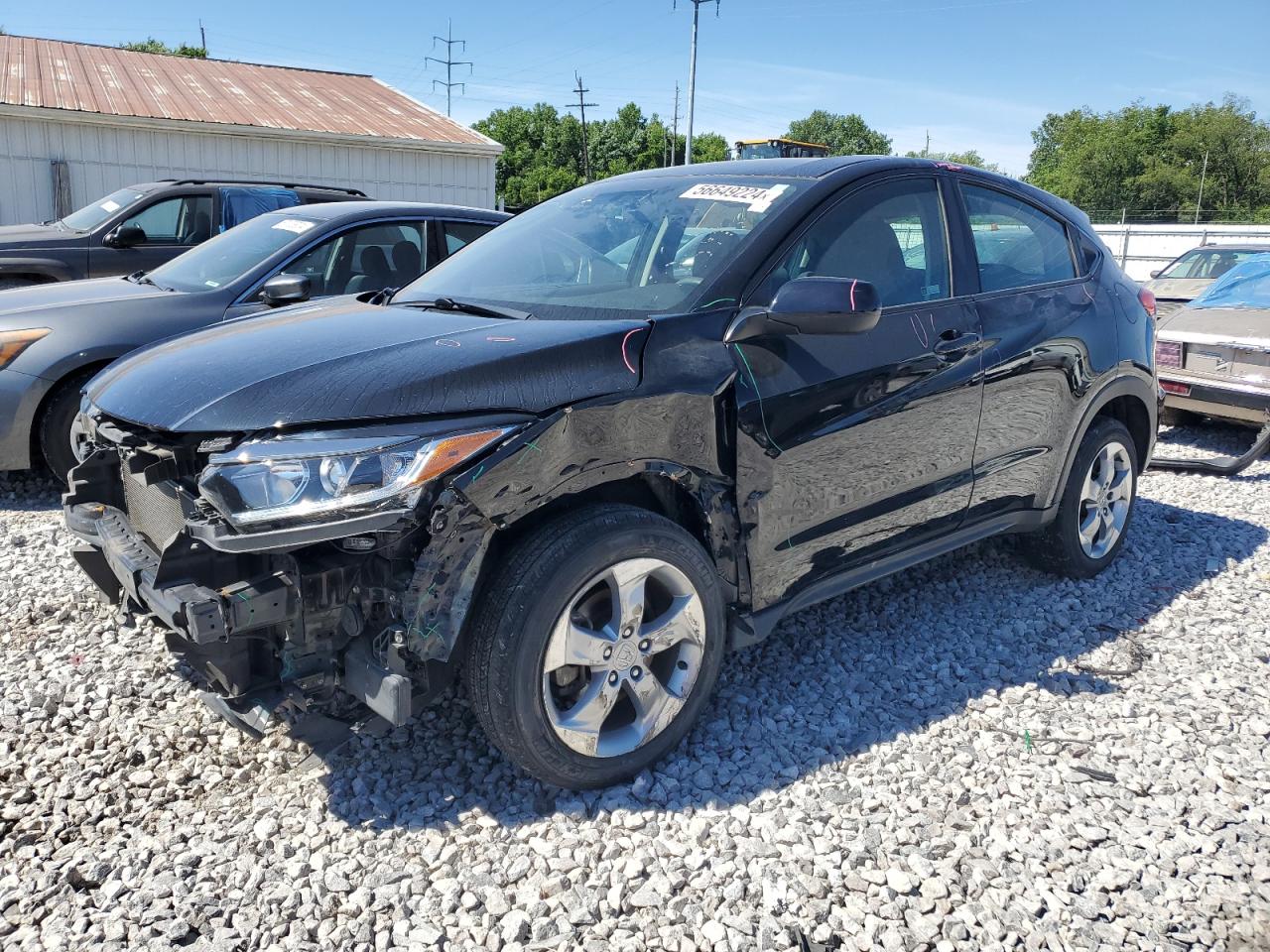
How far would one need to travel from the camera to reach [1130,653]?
12.8 feet

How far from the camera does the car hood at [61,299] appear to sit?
5070mm

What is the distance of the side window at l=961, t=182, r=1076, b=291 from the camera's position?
3879 millimetres

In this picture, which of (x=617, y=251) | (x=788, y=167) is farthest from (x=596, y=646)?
(x=788, y=167)

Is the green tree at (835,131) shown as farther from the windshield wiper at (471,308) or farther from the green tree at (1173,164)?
the windshield wiper at (471,308)

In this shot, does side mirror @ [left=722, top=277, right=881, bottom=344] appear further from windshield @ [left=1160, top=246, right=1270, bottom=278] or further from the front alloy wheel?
windshield @ [left=1160, top=246, right=1270, bottom=278]

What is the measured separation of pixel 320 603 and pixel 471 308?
121cm

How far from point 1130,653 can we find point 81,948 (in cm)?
371

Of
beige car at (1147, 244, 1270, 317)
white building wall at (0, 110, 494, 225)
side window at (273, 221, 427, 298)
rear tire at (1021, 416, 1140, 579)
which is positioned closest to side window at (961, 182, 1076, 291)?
rear tire at (1021, 416, 1140, 579)

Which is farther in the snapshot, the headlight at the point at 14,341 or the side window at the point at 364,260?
the side window at the point at 364,260

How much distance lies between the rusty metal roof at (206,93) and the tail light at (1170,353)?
15.5 meters

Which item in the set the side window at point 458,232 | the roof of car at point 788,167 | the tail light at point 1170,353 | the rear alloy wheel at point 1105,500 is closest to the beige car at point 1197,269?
the tail light at point 1170,353

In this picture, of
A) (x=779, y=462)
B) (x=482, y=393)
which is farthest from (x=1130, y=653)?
(x=482, y=393)

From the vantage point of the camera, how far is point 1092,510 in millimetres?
4535

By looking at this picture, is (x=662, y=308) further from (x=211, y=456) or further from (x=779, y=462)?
(x=211, y=456)
